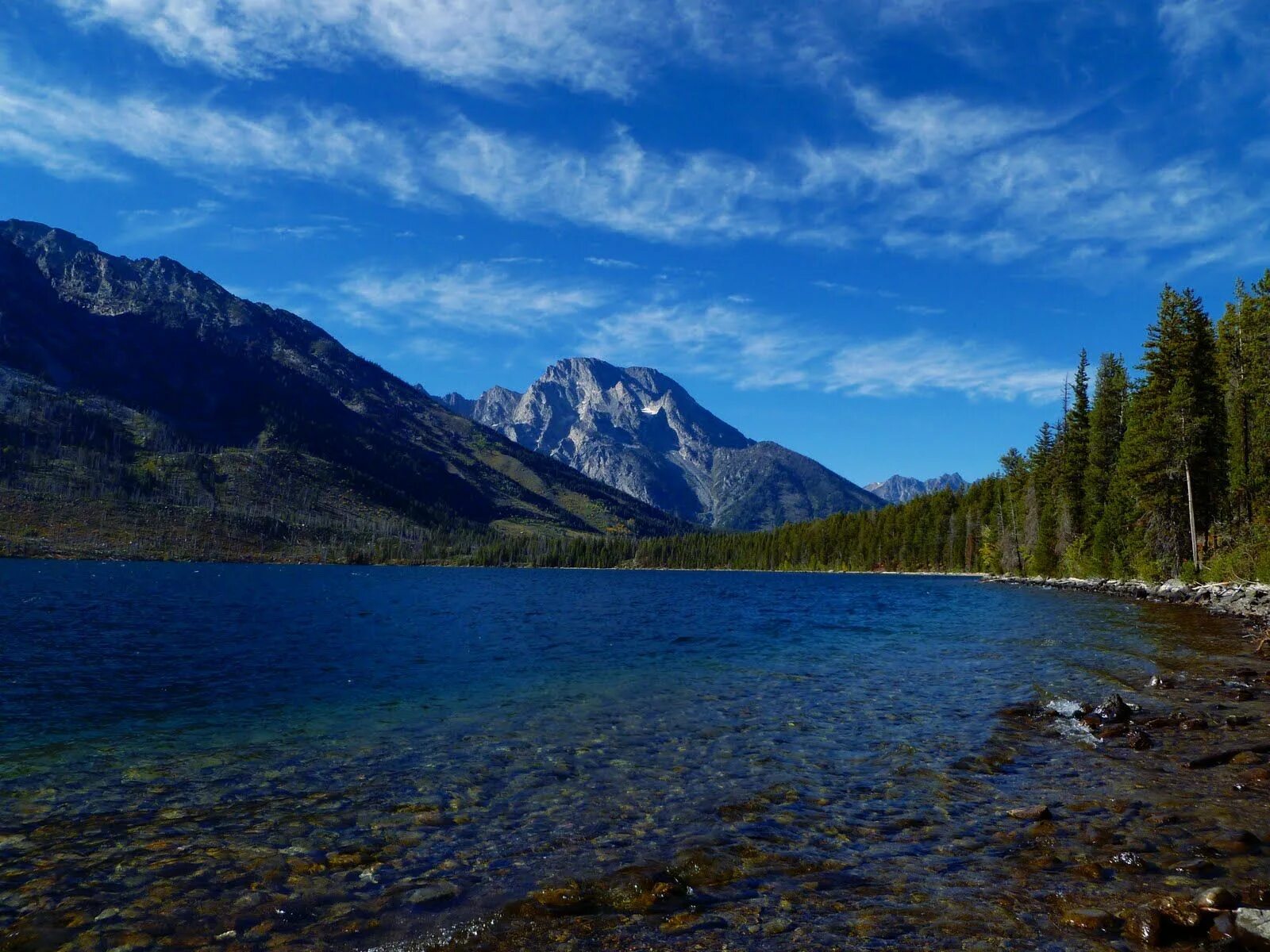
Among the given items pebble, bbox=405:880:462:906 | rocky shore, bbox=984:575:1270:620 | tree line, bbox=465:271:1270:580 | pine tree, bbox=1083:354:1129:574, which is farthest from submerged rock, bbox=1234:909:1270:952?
pine tree, bbox=1083:354:1129:574

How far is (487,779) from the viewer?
15.8 m

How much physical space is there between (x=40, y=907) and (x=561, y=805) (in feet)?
26.6

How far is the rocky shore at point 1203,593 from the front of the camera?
45781mm

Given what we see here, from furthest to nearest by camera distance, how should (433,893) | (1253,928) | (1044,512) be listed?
(1044,512), (433,893), (1253,928)

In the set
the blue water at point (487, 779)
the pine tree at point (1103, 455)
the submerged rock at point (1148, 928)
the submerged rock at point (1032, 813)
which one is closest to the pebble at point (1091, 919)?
the submerged rock at point (1148, 928)

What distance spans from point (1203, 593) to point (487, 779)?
62.2 metres

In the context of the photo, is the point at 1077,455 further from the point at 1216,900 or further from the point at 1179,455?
the point at 1216,900

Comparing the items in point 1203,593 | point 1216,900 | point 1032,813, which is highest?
point 1203,593

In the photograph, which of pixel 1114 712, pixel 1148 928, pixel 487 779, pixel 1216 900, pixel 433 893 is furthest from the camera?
pixel 1114 712

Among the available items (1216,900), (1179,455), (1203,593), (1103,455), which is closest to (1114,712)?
(1216,900)

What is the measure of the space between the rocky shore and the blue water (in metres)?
8.93

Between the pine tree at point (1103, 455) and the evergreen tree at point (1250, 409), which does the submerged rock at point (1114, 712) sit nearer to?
the evergreen tree at point (1250, 409)

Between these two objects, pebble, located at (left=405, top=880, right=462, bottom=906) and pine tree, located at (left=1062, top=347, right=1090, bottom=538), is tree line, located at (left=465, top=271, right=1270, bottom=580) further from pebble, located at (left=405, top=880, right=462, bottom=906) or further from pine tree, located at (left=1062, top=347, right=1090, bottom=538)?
pebble, located at (left=405, top=880, right=462, bottom=906)

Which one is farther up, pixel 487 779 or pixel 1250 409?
pixel 1250 409
